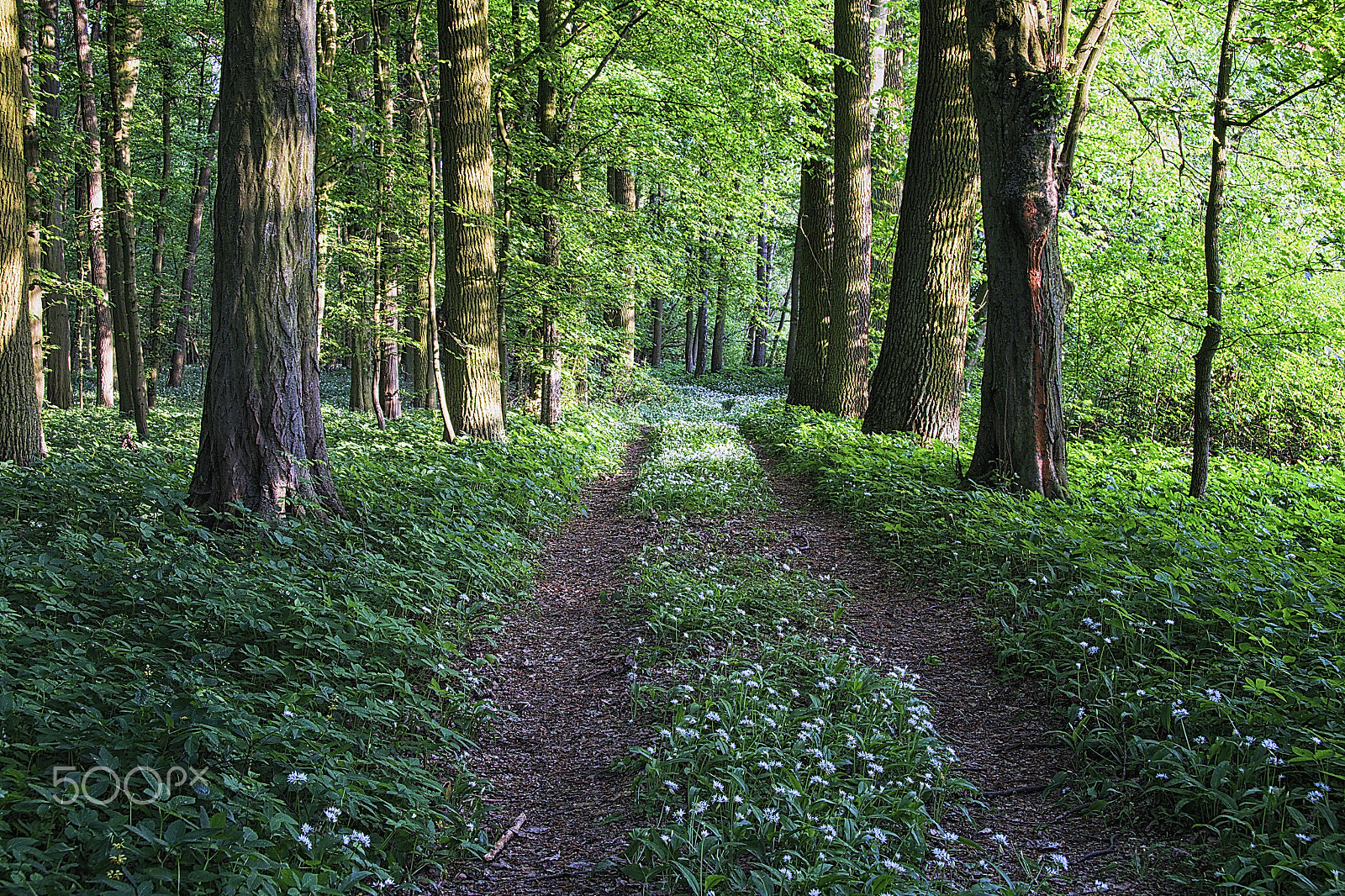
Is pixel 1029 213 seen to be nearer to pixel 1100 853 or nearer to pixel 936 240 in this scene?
pixel 936 240

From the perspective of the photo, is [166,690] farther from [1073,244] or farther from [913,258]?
[1073,244]

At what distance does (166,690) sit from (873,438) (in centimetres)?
836

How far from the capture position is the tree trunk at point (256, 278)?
17.2 feet

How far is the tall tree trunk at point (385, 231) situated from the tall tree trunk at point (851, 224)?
7395 mm

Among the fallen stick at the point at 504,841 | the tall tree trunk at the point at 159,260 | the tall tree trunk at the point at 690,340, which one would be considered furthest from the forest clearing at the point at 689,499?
the tall tree trunk at the point at 690,340

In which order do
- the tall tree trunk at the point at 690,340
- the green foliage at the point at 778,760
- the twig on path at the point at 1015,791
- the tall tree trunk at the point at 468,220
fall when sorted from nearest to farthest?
the green foliage at the point at 778,760 → the twig on path at the point at 1015,791 → the tall tree trunk at the point at 468,220 → the tall tree trunk at the point at 690,340

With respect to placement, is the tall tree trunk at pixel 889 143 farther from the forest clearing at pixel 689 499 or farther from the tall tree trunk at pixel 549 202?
the tall tree trunk at pixel 549 202

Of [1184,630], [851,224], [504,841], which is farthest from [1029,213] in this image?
[851,224]

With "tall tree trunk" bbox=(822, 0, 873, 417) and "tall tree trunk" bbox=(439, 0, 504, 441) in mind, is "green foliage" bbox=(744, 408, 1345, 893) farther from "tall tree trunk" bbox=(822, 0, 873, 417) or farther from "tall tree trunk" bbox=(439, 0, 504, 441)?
"tall tree trunk" bbox=(822, 0, 873, 417)

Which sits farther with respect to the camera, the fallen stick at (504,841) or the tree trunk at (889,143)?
the tree trunk at (889,143)

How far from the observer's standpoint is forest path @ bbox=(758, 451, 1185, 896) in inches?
111

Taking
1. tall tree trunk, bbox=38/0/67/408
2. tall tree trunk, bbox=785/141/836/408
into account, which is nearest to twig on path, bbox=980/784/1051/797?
tall tree trunk, bbox=785/141/836/408

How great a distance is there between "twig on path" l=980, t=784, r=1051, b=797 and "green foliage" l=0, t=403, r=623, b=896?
219 cm

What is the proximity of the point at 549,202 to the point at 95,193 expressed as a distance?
27.5 feet
